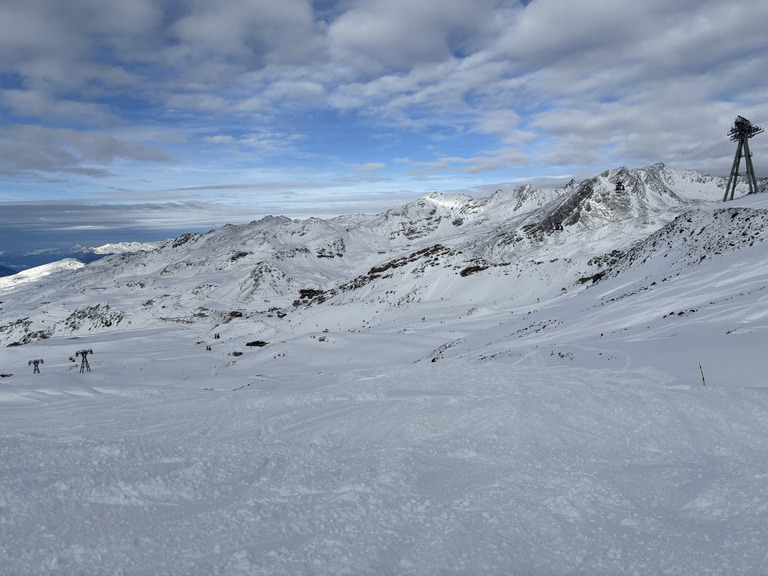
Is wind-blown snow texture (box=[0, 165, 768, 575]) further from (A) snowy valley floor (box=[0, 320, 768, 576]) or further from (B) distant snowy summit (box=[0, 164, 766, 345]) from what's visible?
(B) distant snowy summit (box=[0, 164, 766, 345])

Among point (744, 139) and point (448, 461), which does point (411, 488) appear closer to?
point (448, 461)

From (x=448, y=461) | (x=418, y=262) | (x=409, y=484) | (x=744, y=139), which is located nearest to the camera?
(x=409, y=484)

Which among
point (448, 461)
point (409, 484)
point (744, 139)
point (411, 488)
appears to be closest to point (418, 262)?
point (744, 139)

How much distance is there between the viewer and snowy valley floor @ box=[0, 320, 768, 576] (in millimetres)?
4652

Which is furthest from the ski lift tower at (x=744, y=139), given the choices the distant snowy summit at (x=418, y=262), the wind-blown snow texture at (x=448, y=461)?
the wind-blown snow texture at (x=448, y=461)

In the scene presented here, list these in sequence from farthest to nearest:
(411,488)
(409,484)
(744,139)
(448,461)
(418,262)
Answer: (418,262)
(744,139)
(448,461)
(409,484)
(411,488)

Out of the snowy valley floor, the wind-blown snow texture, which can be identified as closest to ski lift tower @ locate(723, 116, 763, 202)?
the wind-blown snow texture

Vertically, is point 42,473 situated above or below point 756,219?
below

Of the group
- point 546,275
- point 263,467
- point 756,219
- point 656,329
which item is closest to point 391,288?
point 546,275

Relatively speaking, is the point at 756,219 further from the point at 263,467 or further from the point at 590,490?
the point at 263,467

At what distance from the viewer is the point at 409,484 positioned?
21.4ft

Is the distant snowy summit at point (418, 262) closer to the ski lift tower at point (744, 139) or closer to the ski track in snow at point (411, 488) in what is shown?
the ski lift tower at point (744, 139)

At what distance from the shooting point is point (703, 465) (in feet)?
21.2

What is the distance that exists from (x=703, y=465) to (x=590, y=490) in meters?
Answer: 2.12
